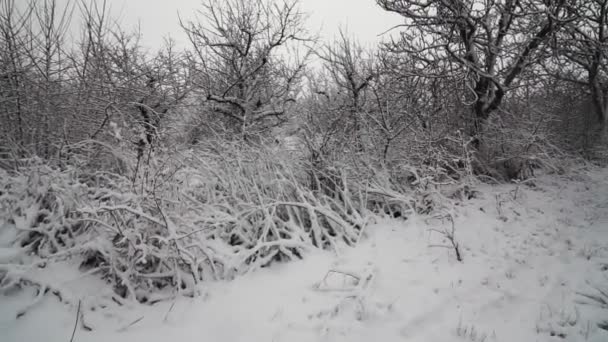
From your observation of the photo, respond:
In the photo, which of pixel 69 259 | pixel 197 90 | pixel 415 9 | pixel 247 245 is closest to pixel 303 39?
pixel 197 90

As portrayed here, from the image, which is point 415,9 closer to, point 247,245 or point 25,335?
point 247,245

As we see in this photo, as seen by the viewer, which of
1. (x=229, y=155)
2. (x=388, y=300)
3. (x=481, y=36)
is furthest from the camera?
(x=481, y=36)

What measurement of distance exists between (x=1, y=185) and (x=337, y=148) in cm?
410

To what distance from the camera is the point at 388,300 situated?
2.28 metres

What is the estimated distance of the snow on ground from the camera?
6.21 ft

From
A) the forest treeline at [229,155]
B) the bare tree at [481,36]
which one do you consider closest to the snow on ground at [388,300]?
the forest treeline at [229,155]

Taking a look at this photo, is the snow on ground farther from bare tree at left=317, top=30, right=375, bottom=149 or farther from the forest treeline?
bare tree at left=317, top=30, right=375, bottom=149

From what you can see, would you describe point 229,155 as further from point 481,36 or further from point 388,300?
point 481,36

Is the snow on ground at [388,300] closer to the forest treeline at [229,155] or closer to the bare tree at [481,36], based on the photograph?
the forest treeline at [229,155]

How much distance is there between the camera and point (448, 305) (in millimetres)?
2195

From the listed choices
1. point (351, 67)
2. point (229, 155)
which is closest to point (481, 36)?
point (351, 67)

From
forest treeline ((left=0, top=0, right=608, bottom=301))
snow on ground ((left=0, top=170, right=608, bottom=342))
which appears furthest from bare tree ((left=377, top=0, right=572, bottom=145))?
snow on ground ((left=0, top=170, right=608, bottom=342))

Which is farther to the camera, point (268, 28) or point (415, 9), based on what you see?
point (268, 28)

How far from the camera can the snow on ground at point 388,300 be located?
189 centimetres
